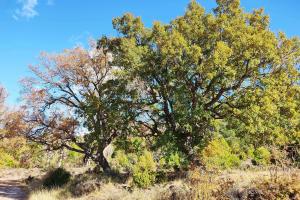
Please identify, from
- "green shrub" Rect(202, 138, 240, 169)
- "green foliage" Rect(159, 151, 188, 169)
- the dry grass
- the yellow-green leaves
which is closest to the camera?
the dry grass

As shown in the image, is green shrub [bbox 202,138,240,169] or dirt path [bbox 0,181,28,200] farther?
green shrub [bbox 202,138,240,169]

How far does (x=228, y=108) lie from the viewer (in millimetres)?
21016

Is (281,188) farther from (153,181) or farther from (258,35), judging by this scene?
(258,35)

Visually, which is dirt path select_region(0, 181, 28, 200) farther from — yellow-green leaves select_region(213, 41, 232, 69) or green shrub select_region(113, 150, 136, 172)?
yellow-green leaves select_region(213, 41, 232, 69)

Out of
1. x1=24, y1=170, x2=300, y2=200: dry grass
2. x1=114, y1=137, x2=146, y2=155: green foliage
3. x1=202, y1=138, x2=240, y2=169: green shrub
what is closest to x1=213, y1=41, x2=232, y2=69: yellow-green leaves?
x1=202, y1=138, x2=240, y2=169: green shrub

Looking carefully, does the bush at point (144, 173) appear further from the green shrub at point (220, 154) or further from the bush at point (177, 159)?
the green shrub at point (220, 154)

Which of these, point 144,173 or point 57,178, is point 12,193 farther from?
point 144,173

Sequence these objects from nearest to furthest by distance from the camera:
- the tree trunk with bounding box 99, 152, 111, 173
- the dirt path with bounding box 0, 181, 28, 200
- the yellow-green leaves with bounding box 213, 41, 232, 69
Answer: the yellow-green leaves with bounding box 213, 41, 232, 69 < the dirt path with bounding box 0, 181, 28, 200 < the tree trunk with bounding box 99, 152, 111, 173

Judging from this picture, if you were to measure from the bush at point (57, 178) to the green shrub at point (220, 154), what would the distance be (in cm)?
991

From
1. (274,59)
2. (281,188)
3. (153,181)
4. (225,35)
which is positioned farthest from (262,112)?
(281,188)

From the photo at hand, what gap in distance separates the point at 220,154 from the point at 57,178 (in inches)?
454

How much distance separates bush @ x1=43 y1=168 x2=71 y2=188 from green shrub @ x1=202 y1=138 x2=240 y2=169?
32.5 ft

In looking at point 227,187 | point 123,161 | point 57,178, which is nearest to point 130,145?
point 123,161

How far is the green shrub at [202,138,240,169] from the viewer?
73.7ft
